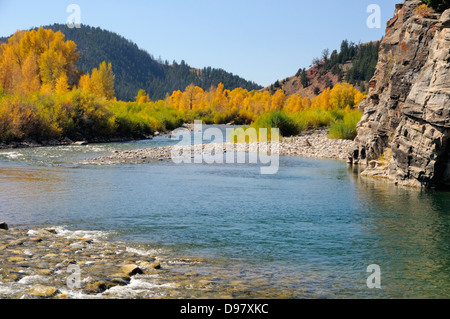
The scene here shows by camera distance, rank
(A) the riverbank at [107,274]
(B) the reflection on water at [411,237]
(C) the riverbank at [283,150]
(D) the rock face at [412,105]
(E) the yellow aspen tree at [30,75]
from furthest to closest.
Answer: (E) the yellow aspen tree at [30,75] → (C) the riverbank at [283,150] → (D) the rock face at [412,105] → (B) the reflection on water at [411,237] → (A) the riverbank at [107,274]

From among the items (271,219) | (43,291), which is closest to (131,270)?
(43,291)

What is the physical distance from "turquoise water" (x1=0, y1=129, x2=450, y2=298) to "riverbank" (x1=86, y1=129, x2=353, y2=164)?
20.0 ft

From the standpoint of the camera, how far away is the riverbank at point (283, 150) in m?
31.2

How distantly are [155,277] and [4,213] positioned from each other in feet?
25.3

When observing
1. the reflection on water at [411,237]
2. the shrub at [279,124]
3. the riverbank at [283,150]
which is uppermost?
the shrub at [279,124]

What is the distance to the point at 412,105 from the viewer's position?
1920 centimetres

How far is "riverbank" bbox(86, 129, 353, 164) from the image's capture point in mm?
31233

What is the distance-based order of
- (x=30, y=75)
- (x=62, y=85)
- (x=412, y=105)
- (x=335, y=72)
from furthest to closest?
(x=335, y=72)
(x=30, y=75)
(x=62, y=85)
(x=412, y=105)

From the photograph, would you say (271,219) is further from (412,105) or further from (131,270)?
(412,105)

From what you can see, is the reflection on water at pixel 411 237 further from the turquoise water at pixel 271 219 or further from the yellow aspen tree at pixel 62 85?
the yellow aspen tree at pixel 62 85

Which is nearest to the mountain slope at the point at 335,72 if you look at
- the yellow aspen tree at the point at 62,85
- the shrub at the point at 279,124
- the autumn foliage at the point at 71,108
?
the autumn foliage at the point at 71,108

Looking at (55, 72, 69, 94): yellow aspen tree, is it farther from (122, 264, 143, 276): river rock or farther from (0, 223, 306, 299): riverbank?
(122, 264, 143, 276): river rock

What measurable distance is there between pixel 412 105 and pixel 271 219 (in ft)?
30.4

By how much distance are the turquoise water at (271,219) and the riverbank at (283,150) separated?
239 inches
